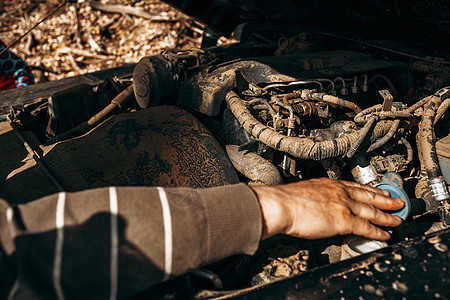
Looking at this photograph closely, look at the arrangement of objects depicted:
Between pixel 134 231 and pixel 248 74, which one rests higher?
pixel 248 74

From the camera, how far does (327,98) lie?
5.61 feet

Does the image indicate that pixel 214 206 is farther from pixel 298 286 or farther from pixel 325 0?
pixel 325 0

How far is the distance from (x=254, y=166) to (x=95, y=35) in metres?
5.90

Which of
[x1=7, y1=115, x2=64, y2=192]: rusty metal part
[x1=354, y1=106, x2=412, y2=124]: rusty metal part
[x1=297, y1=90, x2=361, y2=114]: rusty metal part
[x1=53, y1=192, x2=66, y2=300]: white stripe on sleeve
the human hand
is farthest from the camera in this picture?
[x1=297, y1=90, x2=361, y2=114]: rusty metal part

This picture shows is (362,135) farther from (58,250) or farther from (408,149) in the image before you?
(58,250)

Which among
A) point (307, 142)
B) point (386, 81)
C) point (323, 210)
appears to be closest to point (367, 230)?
point (323, 210)

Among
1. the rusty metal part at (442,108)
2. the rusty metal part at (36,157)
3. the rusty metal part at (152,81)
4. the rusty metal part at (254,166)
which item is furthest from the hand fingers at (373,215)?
the rusty metal part at (152,81)

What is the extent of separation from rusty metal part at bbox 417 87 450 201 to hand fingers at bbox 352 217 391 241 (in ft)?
1.62

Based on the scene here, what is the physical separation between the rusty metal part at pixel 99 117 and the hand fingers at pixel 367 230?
1.61 metres

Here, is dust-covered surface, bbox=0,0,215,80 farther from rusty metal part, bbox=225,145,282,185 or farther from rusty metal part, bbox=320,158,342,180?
rusty metal part, bbox=320,158,342,180

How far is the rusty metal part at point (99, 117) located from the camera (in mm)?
1950

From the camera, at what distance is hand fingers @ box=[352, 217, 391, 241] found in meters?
1.19

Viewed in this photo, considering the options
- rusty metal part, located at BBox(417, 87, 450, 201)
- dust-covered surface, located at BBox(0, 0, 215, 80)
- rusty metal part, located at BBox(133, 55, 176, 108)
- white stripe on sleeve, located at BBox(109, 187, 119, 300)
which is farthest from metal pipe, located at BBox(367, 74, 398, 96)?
dust-covered surface, located at BBox(0, 0, 215, 80)

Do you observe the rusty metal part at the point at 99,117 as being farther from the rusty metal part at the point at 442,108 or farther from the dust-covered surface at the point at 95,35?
the dust-covered surface at the point at 95,35
